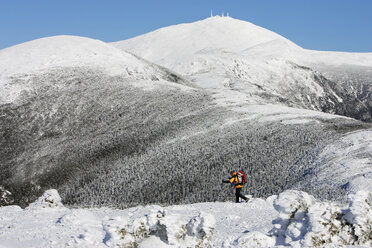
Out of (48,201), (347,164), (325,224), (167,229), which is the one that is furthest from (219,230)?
(347,164)

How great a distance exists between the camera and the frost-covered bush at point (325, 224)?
56.2 feet

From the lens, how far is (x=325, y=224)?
1745 cm

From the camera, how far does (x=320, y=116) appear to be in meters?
70.9

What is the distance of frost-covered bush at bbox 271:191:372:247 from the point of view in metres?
17.1

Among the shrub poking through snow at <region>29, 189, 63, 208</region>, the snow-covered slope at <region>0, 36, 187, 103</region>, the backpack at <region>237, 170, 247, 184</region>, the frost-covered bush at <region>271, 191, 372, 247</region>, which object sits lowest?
the shrub poking through snow at <region>29, 189, 63, 208</region>

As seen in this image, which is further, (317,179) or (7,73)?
(7,73)

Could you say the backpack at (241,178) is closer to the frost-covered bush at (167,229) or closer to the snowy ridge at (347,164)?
the frost-covered bush at (167,229)

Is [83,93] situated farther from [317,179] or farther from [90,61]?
[317,179]

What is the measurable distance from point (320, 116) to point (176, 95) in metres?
31.2

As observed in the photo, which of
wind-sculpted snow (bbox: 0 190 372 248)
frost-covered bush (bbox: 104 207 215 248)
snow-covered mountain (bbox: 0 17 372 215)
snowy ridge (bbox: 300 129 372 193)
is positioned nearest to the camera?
wind-sculpted snow (bbox: 0 190 372 248)

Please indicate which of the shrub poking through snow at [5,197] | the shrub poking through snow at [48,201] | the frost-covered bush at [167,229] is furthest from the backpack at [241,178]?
the shrub poking through snow at [5,197]

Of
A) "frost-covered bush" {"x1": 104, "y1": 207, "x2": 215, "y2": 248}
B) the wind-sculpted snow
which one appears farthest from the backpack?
"frost-covered bush" {"x1": 104, "y1": 207, "x2": 215, "y2": 248}

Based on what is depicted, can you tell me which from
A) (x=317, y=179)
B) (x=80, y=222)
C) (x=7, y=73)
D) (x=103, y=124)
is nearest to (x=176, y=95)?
(x=103, y=124)

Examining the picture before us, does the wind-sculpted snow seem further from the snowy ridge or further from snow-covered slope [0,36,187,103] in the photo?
snow-covered slope [0,36,187,103]
